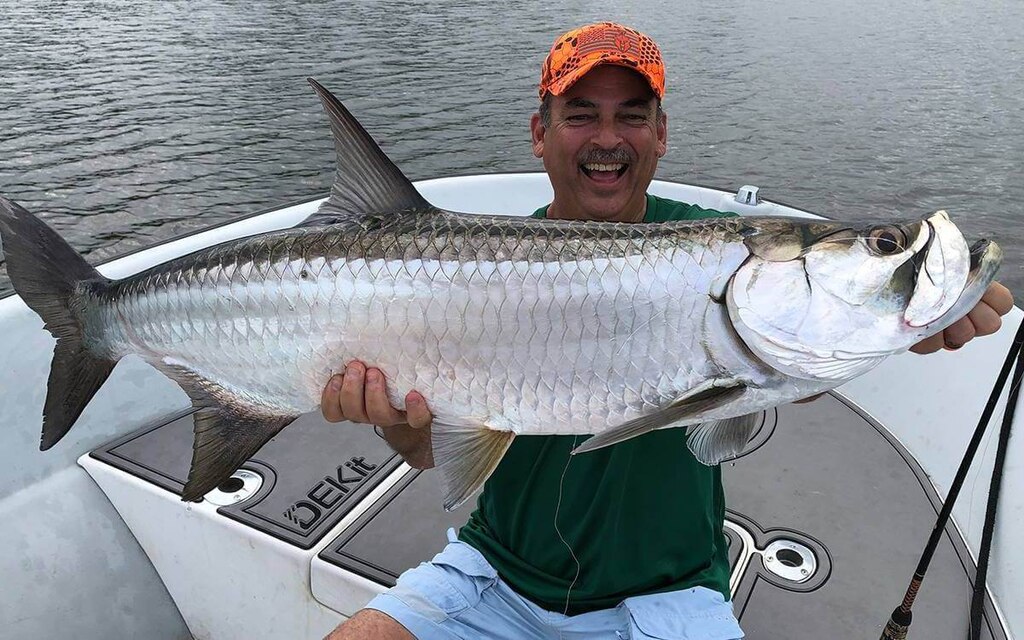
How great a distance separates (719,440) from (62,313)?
2.11 m

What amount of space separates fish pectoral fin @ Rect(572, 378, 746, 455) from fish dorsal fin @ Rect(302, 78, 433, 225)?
A: 2.84ft

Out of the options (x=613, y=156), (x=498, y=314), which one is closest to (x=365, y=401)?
(x=498, y=314)

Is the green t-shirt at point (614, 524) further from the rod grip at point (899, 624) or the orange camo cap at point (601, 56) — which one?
the orange camo cap at point (601, 56)

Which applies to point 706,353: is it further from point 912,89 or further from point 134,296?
point 912,89

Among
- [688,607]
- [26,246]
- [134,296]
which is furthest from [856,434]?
[26,246]

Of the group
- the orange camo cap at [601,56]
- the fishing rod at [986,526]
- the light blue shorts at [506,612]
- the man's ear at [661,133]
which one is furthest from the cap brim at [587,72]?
the light blue shorts at [506,612]

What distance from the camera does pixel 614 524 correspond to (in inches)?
89.3

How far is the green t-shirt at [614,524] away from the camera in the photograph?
2.28 meters

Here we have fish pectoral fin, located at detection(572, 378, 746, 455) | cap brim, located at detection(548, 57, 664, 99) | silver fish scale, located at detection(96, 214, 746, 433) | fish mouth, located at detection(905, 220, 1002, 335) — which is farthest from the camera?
cap brim, located at detection(548, 57, 664, 99)

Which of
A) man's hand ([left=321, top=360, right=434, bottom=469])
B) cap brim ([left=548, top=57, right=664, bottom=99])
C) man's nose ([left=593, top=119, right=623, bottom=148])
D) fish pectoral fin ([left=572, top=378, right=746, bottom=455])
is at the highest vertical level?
cap brim ([left=548, top=57, right=664, bottom=99])

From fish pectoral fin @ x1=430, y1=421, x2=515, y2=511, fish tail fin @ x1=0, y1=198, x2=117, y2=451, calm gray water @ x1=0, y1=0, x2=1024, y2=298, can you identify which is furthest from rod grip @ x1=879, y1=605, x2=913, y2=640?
calm gray water @ x1=0, y1=0, x2=1024, y2=298

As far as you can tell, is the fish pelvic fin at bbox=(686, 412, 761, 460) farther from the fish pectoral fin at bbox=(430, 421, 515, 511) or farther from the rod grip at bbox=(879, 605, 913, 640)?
the rod grip at bbox=(879, 605, 913, 640)

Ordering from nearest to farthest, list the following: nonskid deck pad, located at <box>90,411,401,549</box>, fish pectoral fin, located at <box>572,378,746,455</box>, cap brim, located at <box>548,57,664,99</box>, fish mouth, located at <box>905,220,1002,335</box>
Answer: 1. fish mouth, located at <box>905,220,1002,335</box>
2. fish pectoral fin, located at <box>572,378,746,455</box>
3. cap brim, located at <box>548,57,664,99</box>
4. nonskid deck pad, located at <box>90,411,401,549</box>

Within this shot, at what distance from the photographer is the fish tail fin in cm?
238
